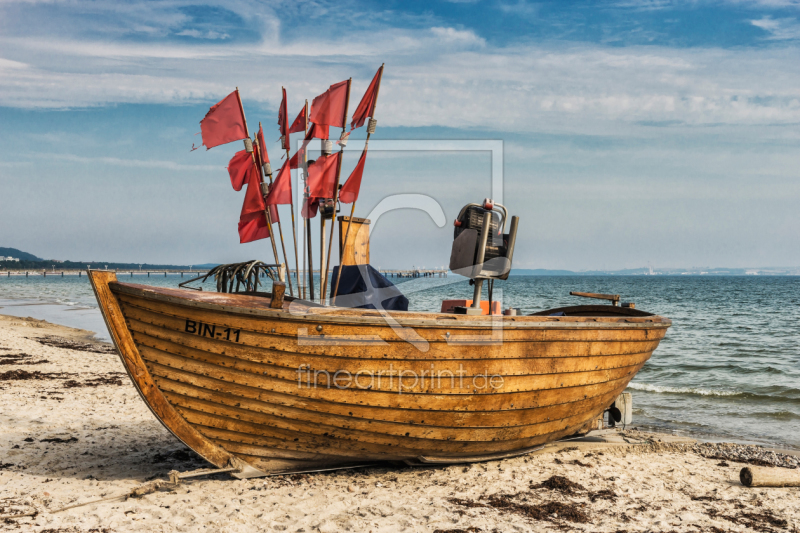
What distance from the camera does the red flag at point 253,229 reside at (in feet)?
20.1

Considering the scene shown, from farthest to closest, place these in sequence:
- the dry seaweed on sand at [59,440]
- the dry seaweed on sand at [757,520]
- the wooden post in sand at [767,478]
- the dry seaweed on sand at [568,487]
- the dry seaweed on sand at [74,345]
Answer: the dry seaweed on sand at [74,345] → the dry seaweed on sand at [59,440] → the wooden post in sand at [767,478] → the dry seaweed on sand at [568,487] → the dry seaweed on sand at [757,520]

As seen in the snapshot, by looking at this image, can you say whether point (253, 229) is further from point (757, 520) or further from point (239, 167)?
point (757, 520)

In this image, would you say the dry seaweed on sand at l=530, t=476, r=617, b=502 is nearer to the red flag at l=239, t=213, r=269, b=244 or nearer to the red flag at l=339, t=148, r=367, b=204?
the red flag at l=339, t=148, r=367, b=204

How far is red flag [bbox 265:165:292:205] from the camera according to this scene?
19.3 feet

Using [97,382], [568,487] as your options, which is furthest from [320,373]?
[97,382]

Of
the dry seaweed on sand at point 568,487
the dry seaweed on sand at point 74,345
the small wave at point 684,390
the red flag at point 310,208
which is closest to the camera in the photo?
the dry seaweed on sand at point 568,487

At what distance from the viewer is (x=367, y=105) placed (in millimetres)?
5922

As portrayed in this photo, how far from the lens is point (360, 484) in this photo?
18.9 feet

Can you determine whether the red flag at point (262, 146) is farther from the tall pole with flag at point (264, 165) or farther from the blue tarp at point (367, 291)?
the blue tarp at point (367, 291)

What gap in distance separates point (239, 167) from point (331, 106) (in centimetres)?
115

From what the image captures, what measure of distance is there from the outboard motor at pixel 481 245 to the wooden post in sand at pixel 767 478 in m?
3.40

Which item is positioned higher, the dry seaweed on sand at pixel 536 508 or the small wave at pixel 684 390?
the dry seaweed on sand at pixel 536 508

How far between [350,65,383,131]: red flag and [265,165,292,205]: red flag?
31.8 inches

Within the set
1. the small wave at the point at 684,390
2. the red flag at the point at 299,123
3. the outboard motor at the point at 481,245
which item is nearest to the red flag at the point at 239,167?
the red flag at the point at 299,123
